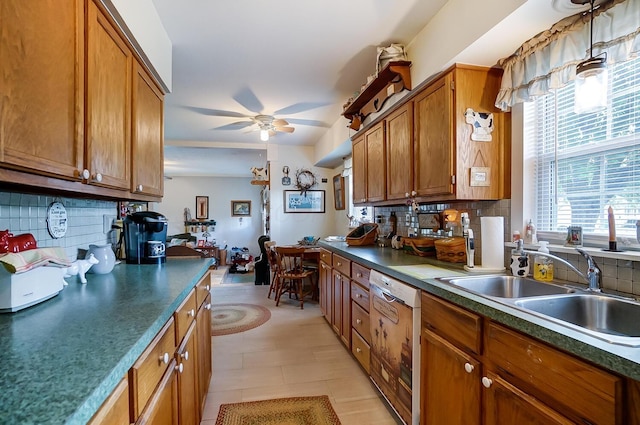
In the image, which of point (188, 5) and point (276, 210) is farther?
point (276, 210)

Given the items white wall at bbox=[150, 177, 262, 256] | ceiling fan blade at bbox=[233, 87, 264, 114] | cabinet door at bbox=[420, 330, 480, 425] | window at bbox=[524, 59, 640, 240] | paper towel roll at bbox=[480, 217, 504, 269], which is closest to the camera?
cabinet door at bbox=[420, 330, 480, 425]

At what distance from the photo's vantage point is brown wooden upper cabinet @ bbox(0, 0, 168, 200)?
872 mm

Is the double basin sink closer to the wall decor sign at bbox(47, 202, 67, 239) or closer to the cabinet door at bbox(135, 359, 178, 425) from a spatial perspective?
the cabinet door at bbox(135, 359, 178, 425)

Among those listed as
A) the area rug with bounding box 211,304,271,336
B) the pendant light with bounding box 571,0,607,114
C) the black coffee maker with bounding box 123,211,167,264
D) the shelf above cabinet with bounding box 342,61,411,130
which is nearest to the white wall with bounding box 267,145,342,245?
the area rug with bounding box 211,304,271,336

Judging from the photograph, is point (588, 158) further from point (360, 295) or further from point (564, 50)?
point (360, 295)

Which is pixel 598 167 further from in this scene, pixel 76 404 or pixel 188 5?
pixel 188 5

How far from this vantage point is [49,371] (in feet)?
2.19

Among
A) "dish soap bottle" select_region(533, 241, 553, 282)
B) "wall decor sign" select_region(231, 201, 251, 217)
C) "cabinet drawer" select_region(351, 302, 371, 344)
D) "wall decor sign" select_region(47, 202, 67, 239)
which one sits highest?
"wall decor sign" select_region(231, 201, 251, 217)

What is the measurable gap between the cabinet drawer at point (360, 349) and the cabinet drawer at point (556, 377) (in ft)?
4.21

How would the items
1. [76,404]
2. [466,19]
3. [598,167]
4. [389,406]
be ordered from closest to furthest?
[76,404]
[598,167]
[466,19]
[389,406]

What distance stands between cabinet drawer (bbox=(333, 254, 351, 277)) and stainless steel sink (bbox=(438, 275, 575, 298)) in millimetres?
1170

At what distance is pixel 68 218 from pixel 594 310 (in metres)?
2.55

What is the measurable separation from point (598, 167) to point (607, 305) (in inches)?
26.8

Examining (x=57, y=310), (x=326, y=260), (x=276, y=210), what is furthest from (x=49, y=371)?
(x=276, y=210)
